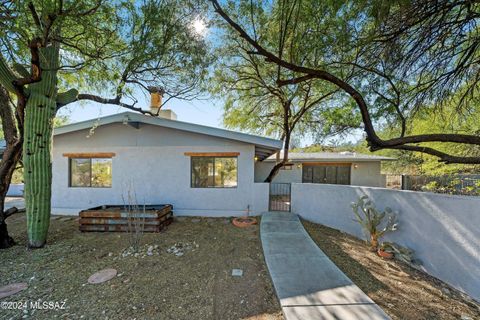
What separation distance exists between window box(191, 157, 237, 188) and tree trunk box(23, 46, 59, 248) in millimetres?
3991

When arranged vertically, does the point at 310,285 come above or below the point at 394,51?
below

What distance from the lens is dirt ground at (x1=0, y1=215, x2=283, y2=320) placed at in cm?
282

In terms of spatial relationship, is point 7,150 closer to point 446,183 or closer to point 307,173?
point 307,173

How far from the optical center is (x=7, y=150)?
5145 mm

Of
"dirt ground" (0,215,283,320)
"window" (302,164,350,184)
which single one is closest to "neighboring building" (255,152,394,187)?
"window" (302,164,350,184)

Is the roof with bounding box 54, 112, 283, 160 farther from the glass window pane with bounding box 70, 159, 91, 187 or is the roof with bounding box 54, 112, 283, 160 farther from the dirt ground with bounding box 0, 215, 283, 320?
the dirt ground with bounding box 0, 215, 283, 320

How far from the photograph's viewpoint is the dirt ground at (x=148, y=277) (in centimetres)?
282

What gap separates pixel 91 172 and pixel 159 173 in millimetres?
2709

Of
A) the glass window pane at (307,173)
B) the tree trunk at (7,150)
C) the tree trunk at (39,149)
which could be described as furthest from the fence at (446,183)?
the tree trunk at (7,150)

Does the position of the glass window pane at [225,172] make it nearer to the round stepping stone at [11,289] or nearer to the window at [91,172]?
the window at [91,172]

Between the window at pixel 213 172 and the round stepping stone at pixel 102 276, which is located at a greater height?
the window at pixel 213 172

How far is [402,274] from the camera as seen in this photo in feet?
12.6

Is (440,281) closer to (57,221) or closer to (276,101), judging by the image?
(276,101)

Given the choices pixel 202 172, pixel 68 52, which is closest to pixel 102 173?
pixel 202 172
